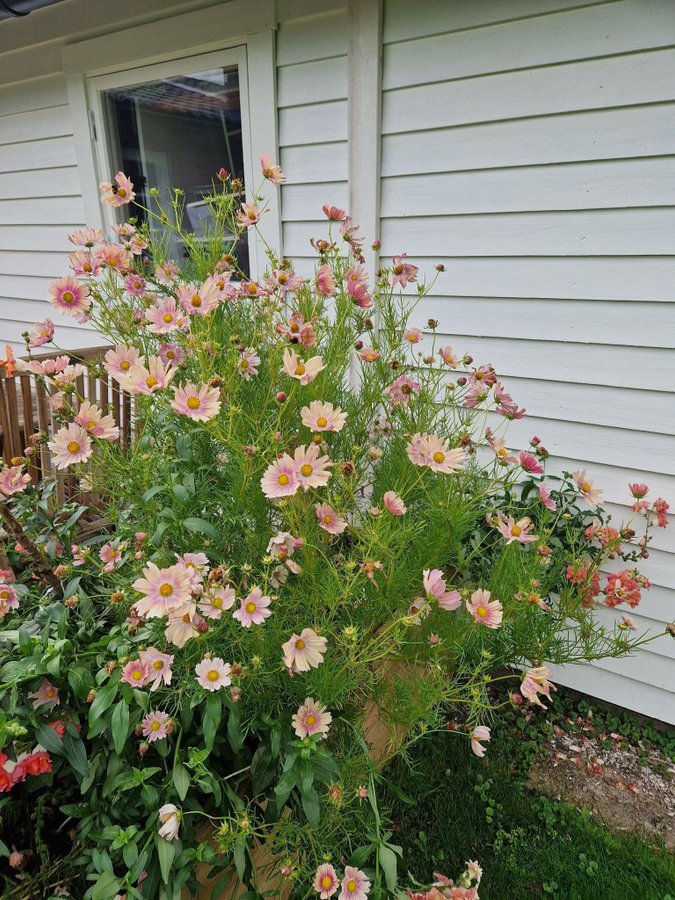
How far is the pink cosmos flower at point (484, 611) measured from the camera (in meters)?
0.98

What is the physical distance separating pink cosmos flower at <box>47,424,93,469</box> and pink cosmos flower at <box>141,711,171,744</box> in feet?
1.50

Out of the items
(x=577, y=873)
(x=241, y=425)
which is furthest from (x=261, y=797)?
(x=577, y=873)

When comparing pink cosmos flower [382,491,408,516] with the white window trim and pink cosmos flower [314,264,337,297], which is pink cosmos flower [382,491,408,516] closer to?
pink cosmos flower [314,264,337,297]

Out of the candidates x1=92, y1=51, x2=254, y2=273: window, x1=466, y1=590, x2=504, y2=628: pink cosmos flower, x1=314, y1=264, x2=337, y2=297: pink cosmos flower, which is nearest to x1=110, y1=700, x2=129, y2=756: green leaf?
x1=466, y1=590, x2=504, y2=628: pink cosmos flower

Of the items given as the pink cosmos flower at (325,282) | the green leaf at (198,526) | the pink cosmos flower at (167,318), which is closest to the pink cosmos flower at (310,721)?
the green leaf at (198,526)

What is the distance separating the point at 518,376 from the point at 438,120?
36.7 inches

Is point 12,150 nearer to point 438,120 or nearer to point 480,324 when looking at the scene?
point 438,120

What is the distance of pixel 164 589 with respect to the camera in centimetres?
85

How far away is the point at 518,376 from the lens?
79.7 inches

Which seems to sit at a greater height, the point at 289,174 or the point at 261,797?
the point at 289,174

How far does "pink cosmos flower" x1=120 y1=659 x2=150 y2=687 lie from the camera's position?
0.93 metres

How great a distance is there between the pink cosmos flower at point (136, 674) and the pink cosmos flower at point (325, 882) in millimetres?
437

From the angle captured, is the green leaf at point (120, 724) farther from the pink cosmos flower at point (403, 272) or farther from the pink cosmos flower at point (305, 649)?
the pink cosmos flower at point (403, 272)

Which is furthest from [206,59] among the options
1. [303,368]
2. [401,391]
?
[303,368]
